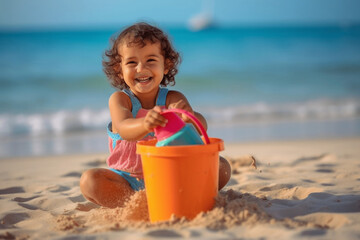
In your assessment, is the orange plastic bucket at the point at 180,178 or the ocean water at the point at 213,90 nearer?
the orange plastic bucket at the point at 180,178

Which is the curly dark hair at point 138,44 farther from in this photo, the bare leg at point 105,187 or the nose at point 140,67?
the bare leg at point 105,187

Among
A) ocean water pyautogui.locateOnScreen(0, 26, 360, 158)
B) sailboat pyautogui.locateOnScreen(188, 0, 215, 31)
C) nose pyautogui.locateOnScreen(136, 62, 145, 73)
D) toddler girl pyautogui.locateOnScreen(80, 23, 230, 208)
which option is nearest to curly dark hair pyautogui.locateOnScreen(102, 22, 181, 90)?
toddler girl pyautogui.locateOnScreen(80, 23, 230, 208)

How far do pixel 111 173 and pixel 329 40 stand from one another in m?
22.7

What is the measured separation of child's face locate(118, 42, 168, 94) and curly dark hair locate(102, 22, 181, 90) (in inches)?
1.5

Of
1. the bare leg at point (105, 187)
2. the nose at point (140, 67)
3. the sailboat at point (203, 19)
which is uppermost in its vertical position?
the sailboat at point (203, 19)

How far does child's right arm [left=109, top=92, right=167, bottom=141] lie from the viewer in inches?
77.6

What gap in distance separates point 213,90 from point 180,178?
9602mm

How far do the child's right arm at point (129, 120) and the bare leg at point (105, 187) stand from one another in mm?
301

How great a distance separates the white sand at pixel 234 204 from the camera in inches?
78.0

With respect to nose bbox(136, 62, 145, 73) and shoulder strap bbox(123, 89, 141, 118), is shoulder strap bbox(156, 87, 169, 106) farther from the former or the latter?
nose bbox(136, 62, 145, 73)

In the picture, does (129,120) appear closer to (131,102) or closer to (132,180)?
(131,102)

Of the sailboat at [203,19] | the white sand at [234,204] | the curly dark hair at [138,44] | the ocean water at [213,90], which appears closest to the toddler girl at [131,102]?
the curly dark hair at [138,44]

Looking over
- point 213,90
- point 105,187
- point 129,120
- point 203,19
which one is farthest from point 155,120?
Answer: point 203,19

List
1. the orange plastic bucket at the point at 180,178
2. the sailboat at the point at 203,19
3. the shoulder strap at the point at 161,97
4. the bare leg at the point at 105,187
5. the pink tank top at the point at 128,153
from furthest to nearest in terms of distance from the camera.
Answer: the sailboat at the point at 203,19 < the shoulder strap at the point at 161,97 < the pink tank top at the point at 128,153 < the bare leg at the point at 105,187 < the orange plastic bucket at the point at 180,178
